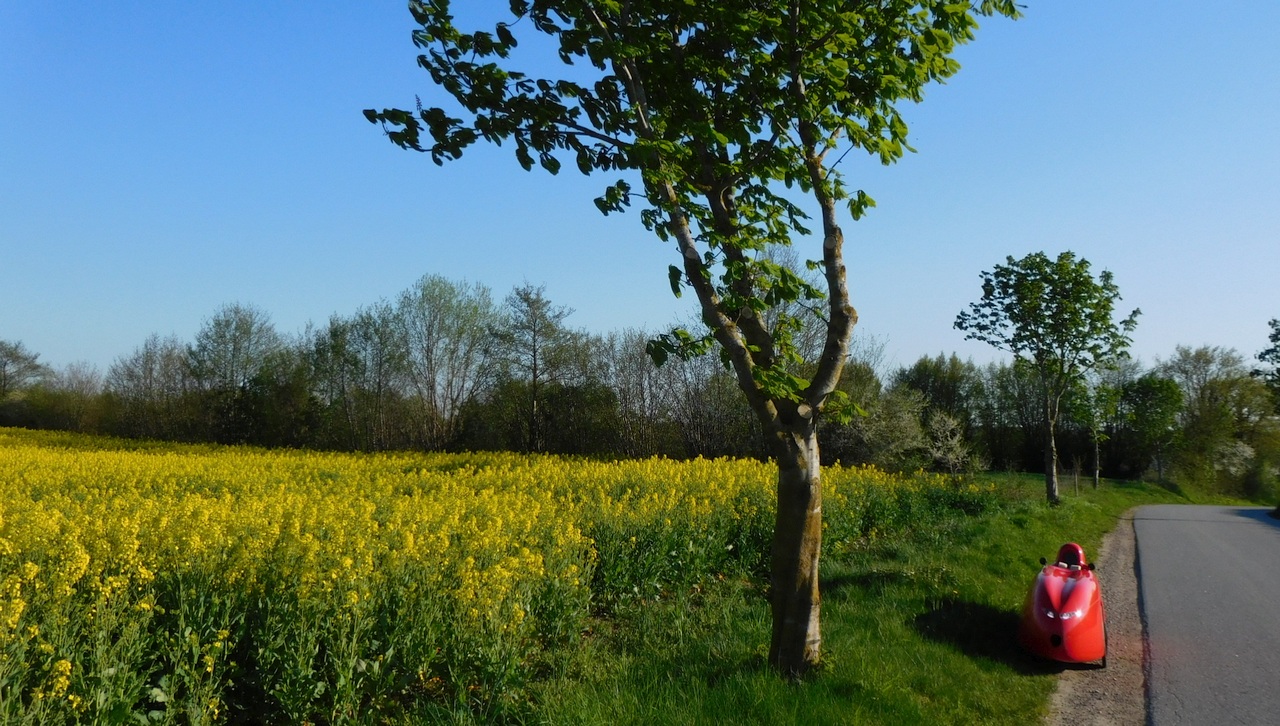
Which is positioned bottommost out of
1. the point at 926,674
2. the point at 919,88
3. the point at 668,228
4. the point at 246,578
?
the point at 926,674

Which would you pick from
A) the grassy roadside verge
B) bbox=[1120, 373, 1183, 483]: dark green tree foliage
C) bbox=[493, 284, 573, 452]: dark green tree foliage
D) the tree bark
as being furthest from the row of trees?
bbox=[1120, 373, 1183, 483]: dark green tree foliage

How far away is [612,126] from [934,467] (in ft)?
84.6

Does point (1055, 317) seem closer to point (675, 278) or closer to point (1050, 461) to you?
point (1050, 461)

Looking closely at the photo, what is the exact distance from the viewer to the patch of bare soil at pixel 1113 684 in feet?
19.9

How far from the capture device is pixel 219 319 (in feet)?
131

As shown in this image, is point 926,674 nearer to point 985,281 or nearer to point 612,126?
point 612,126

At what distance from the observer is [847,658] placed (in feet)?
20.3

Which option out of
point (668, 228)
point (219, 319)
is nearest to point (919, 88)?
point (668, 228)

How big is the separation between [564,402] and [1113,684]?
23914 millimetres

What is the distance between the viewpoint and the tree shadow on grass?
23.6 feet

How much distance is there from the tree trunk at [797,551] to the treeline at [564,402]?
61.8 ft

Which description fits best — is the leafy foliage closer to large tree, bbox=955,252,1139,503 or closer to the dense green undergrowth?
the dense green undergrowth

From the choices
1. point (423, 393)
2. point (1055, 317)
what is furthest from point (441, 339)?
point (1055, 317)

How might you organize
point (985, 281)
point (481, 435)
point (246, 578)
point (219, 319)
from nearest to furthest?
point (246, 578), point (985, 281), point (481, 435), point (219, 319)
